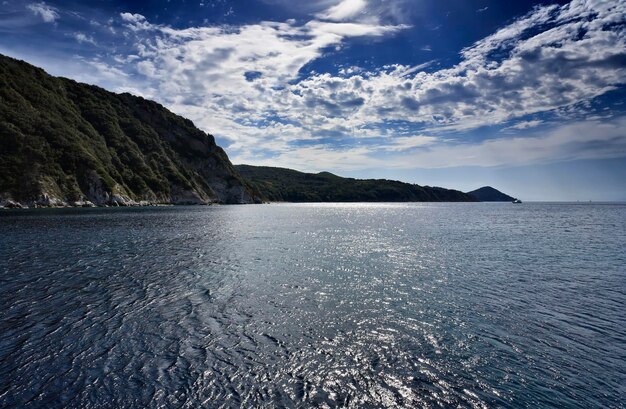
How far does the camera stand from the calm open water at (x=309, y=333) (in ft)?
41.8

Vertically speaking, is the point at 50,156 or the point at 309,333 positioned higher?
the point at 50,156

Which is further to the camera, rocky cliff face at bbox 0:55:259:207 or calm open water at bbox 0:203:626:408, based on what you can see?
rocky cliff face at bbox 0:55:259:207

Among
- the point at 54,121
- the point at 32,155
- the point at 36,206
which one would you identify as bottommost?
the point at 36,206

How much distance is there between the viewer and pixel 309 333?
724 inches

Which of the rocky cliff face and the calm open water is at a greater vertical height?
the rocky cliff face

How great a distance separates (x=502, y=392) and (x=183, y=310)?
1853 cm

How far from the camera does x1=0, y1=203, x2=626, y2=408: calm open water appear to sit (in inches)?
501

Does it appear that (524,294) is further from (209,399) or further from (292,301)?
(209,399)

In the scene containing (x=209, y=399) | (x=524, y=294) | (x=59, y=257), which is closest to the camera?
(x=209, y=399)

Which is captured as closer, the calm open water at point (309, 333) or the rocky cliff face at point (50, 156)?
the calm open water at point (309, 333)

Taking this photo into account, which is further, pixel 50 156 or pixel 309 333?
pixel 50 156

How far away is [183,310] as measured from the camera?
872 inches

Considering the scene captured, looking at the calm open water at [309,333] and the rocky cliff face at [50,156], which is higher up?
the rocky cliff face at [50,156]

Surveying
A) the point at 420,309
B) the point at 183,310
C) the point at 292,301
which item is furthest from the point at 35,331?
the point at 420,309
